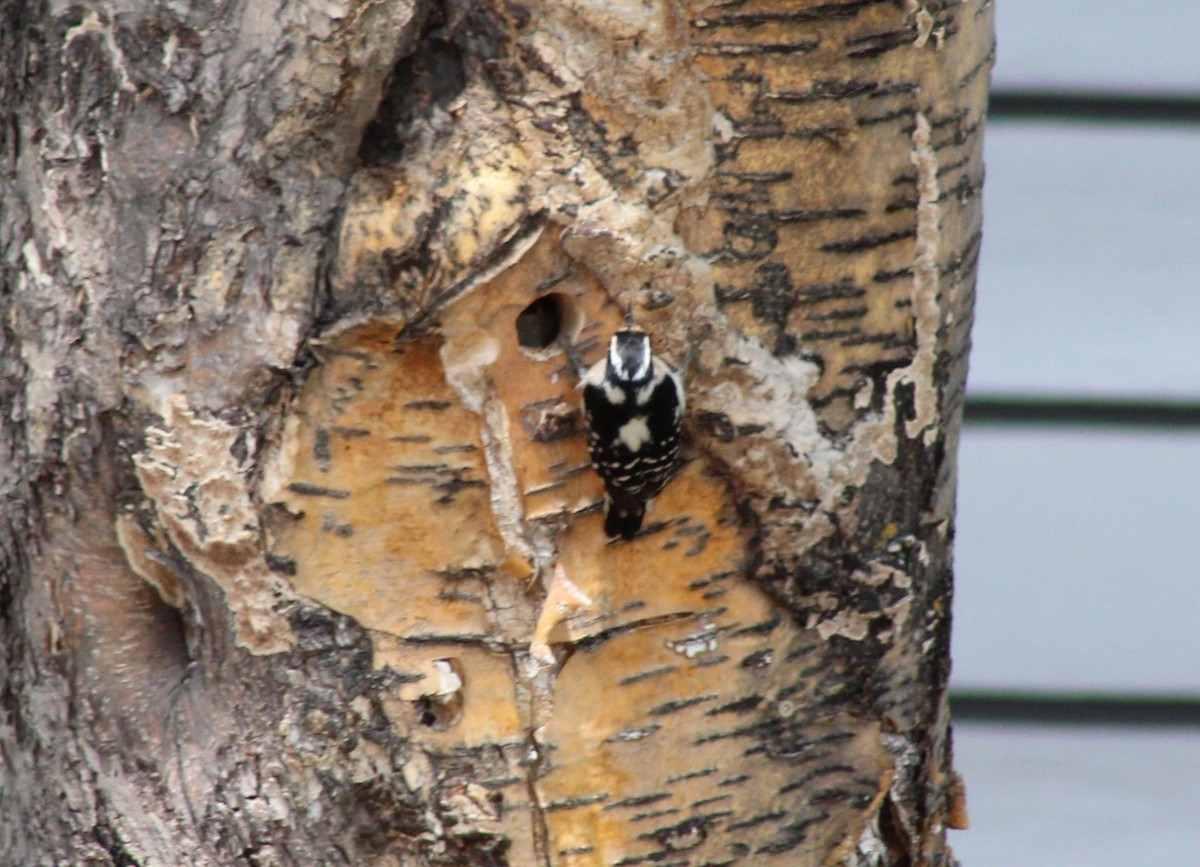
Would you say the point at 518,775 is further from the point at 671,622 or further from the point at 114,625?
the point at 114,625

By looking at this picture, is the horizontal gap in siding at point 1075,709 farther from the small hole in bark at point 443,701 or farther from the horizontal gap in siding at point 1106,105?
the small hole in bark at point 443,701

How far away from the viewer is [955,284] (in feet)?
3.92

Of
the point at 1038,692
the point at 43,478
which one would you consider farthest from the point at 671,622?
the point at 1038,692

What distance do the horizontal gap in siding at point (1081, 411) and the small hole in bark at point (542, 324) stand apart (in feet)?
4.47

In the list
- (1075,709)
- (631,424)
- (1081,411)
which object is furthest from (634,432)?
(1075,709)

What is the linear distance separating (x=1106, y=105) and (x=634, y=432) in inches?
63.4

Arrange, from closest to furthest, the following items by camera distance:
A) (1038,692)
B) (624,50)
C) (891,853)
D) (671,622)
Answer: (624,50) → (671,622) → (891,853) → (1038,692)

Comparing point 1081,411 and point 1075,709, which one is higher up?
point 1081,411

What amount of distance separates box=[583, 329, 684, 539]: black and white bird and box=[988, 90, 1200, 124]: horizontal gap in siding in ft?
4.83

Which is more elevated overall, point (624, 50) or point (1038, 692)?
point (624, 50)

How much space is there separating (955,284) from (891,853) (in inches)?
21.9

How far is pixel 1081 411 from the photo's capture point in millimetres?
2277

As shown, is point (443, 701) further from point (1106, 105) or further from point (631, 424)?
point (1106, 105)

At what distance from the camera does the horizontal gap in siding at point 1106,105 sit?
2256mm
